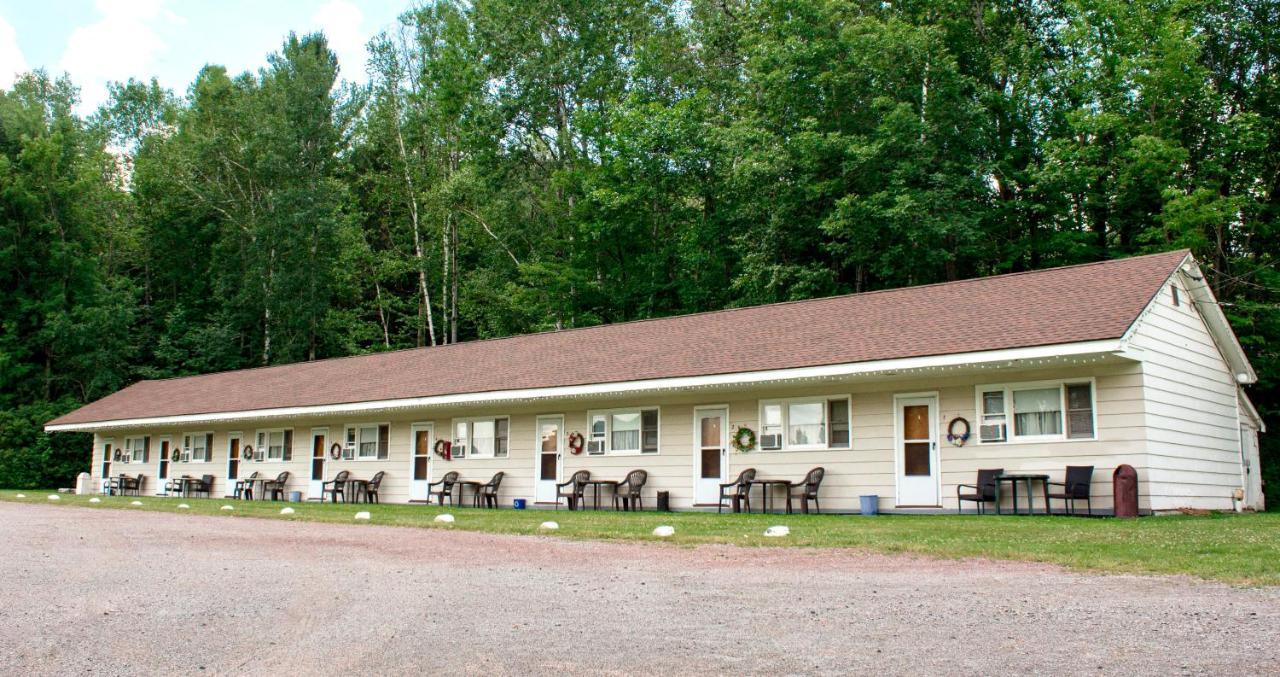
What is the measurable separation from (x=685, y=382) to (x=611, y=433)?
9.75ft

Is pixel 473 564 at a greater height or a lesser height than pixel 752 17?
lesser

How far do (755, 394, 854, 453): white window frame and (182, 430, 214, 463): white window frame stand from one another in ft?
61.9

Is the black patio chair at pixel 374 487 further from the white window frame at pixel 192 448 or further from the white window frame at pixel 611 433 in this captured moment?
the white window frame at pixel 192 448

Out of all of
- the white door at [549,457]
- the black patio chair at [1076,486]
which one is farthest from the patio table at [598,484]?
the black patio chair at [1076,486]

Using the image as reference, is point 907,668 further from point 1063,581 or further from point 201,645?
point 201,645

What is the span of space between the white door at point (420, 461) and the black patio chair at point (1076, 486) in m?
13.9

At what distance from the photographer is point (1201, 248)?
23.6 metres

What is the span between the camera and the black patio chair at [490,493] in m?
21.7

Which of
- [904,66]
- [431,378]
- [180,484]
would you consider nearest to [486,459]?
[431,378]

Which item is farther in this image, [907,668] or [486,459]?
[486,459]

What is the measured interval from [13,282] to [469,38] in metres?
21.0

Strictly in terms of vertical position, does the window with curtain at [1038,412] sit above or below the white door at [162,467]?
above

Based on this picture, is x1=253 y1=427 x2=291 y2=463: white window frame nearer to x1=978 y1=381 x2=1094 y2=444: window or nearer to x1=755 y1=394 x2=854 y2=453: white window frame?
x1=755 y1=394 x2=854 y2=453: white window frame

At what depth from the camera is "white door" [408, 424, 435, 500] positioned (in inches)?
927
